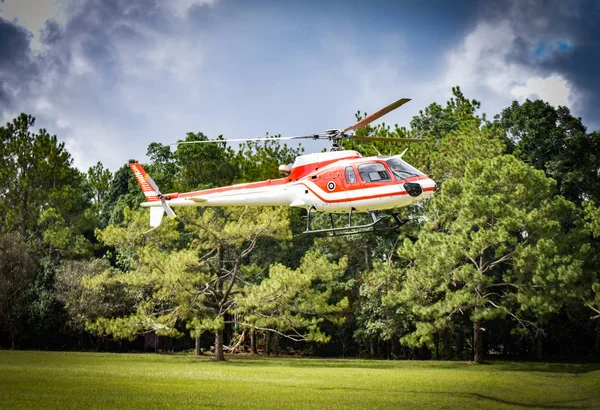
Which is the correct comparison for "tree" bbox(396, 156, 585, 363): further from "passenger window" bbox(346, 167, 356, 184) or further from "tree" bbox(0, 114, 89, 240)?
"tree" bbox(0, 114, 89, 240)

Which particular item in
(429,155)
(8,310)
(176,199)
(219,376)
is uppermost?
(429,155)

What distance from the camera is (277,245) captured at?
35406 millimetres

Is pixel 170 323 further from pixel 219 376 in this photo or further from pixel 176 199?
pixel 176 199

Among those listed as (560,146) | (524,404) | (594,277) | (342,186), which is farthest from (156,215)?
(560,146)

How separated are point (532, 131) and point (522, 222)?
10832 millimetres

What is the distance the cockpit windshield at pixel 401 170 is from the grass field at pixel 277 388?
5.23 m

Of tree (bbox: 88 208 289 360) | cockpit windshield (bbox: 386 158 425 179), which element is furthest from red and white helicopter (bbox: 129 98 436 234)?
tree (bbox: 88 208 289 360)

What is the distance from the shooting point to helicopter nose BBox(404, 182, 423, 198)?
50.2ft

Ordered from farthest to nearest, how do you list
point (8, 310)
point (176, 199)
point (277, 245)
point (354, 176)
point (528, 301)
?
point (277, 245), point (8, 310), point (528, 301), point (176, 199), point (354, 176)

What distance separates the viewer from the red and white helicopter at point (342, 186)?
15523mm

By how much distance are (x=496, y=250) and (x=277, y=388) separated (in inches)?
543

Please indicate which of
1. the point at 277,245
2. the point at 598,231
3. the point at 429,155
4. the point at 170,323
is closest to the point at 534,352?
the point at 598,231

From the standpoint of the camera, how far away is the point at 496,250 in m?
26.9

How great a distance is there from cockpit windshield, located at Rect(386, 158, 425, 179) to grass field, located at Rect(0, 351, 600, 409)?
523cm
